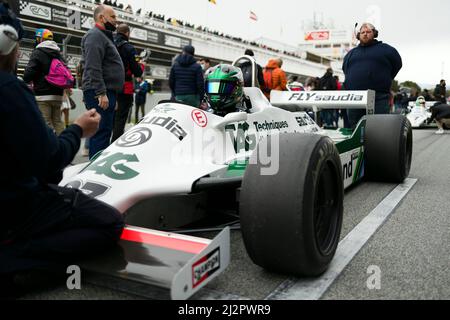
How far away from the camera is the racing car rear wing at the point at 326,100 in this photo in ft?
17.4

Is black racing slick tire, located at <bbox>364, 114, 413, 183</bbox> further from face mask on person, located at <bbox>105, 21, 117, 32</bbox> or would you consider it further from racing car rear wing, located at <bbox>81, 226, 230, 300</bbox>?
racing car rear wing, located at <bbox>81, 226, 230, 300</bbox>

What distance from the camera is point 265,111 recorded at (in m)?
3.96

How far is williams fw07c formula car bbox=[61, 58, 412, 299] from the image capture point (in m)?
2.04

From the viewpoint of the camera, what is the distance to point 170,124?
3.10 metres

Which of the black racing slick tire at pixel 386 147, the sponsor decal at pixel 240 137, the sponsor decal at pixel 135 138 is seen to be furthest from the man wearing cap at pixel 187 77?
the sponsor decal at pixel 135 138

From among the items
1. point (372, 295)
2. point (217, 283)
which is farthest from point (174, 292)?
point (372, 295)

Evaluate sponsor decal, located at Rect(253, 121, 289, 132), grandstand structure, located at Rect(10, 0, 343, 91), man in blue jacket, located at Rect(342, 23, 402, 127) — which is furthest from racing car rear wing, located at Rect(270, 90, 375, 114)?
grandstand structure, located at Rect(10, 0, 343, 91)

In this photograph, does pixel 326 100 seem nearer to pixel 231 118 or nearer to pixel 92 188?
pixel 231 118

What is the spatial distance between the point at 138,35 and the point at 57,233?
20736mm

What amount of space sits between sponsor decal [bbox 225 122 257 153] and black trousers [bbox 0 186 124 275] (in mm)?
1442

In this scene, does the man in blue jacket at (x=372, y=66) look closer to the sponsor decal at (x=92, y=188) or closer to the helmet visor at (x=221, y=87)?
the helmet visor at (x=221, y=87)

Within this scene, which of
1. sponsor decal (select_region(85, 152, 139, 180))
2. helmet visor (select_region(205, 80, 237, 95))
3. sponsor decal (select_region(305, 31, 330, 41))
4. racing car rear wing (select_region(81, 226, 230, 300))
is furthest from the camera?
sponsor decal (select_region(305, 31, 330, 41))
